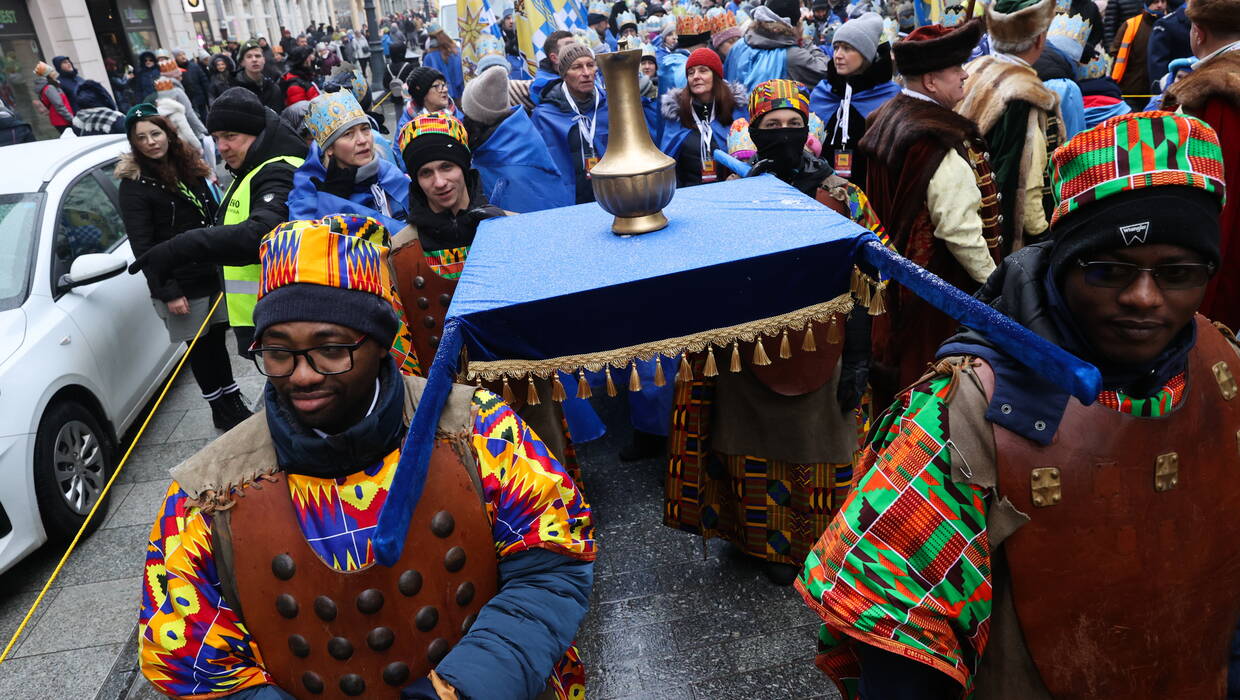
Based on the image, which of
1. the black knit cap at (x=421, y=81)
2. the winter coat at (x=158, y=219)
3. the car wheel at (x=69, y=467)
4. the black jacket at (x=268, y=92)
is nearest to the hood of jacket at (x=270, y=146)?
the winter coat at (x=158, y=219)

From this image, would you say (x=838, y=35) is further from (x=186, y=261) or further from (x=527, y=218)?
(x=186, y=261)

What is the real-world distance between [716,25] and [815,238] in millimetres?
7332

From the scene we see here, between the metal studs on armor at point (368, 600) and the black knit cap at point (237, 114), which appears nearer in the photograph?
the metal studs on armor at point (368, 600)

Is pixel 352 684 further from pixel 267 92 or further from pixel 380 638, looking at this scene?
pixel 267 92

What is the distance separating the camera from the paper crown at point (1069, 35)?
5.73 m

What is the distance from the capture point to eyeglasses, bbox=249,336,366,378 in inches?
66.5

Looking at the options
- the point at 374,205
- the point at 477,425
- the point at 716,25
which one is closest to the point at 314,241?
the point at 477,425

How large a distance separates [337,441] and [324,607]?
35 centimetres

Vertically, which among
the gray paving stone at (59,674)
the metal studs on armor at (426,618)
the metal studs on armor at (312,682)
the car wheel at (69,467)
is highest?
the metal studs on armor at (426,618)

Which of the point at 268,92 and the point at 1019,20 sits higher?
the point at 1019,20

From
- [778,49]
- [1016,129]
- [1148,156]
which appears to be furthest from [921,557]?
[778,49]

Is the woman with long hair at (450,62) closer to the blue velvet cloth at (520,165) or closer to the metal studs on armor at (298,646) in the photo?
the blue velvet cloth at (520,165)

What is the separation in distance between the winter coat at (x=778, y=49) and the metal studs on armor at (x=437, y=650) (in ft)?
19.1

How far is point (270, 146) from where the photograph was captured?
14.6 ft
